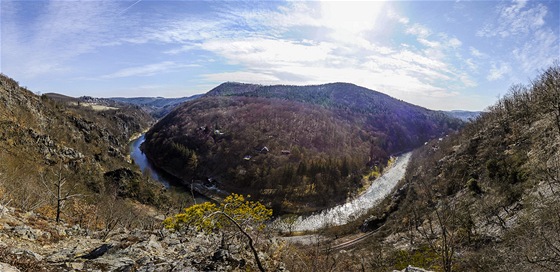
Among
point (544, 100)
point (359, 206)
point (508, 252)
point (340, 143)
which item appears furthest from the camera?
point (340, 143)

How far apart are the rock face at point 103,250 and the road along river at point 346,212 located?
169ft

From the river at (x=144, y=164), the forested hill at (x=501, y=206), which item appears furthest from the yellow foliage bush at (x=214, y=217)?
→ the river at (x=144, y=164)

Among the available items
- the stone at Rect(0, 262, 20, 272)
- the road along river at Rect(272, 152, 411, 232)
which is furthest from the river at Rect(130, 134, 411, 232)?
the stone at Rect(0, 262, 20, 272)

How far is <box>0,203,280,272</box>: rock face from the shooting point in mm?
9133

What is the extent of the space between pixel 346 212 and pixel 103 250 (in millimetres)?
67026

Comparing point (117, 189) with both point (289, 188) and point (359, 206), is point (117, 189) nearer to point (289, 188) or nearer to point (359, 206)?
point (289, 188)

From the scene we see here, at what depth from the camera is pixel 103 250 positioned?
1068 cm

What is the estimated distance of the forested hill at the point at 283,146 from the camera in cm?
8656

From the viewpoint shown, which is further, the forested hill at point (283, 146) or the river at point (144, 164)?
the river at point (144, 164)

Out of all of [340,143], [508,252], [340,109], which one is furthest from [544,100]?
[340,109]

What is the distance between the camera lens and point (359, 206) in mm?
74625

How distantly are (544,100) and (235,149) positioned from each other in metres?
90.6

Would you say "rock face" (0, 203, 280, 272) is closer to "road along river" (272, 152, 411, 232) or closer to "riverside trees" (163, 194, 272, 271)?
"riverside trees" (163, 194, 272, 271)

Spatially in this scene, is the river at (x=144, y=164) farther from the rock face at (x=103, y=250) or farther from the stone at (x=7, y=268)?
the stone at (x=7, y=268)
